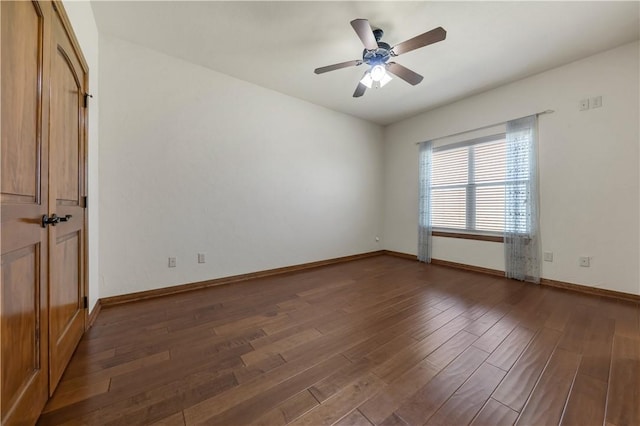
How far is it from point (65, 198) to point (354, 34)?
276 centimetres

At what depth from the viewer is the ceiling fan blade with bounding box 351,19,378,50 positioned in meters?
1.80

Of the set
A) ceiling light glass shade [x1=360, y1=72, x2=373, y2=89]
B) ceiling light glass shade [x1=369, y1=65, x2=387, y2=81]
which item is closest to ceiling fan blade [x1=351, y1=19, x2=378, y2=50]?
ceiling light glass shade [x1=369, y1=65, x2=387, y2=81]

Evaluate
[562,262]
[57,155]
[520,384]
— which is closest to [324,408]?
[520,384]

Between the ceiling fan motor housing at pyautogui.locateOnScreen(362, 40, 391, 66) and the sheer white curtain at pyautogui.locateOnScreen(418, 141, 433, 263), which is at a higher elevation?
the ceiling fan motor housing at pyautogui.locateOnScreen(362, 40, 391, 66)

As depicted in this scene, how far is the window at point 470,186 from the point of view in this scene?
141 inches

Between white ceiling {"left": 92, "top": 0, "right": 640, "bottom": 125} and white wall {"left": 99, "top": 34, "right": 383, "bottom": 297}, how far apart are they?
351 mm

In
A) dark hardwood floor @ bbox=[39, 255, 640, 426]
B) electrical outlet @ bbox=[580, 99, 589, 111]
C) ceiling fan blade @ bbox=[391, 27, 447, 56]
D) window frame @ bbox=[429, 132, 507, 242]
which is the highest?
ceiling fan blade @ bbox=[391, 27, 447, 56]

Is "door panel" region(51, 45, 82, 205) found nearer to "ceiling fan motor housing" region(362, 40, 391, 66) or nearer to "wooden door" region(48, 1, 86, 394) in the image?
"wooden door" region(48, 1, 86, 394)

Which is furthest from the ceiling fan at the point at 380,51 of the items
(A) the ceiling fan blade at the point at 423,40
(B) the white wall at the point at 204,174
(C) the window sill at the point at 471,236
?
(C) the window sill at the point at 471,236

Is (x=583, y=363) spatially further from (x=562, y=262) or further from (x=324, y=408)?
(x=562, y=262)

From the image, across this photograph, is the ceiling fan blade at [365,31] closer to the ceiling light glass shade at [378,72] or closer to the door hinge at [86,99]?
the ceiling light glass shade at [378,72]

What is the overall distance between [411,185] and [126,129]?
177 inches

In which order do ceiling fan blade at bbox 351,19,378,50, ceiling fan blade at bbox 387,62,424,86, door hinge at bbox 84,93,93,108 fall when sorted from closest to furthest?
1. ceiling fan blade at bbox 351,19,378,50
2. door hinge at bbox 84,93,93,108
3. ceiling fan blade at bbox 387,62,424,86

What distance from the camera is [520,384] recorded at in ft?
4.44
